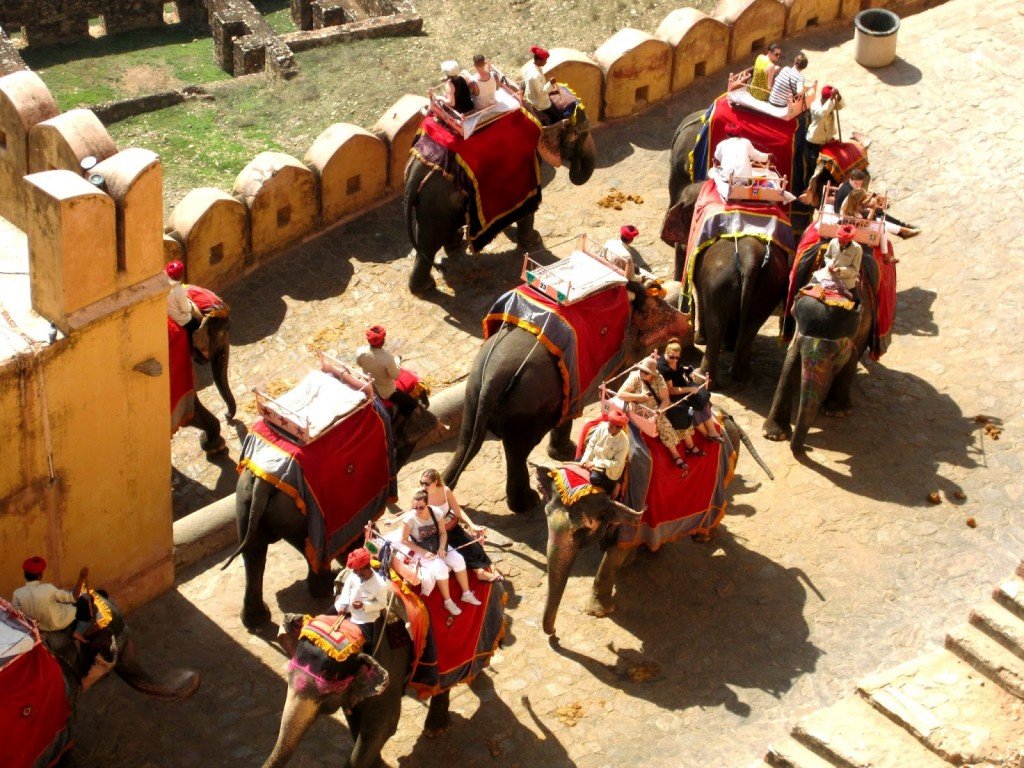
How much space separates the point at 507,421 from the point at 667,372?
50.5 inches

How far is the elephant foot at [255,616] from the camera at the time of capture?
1270 cm

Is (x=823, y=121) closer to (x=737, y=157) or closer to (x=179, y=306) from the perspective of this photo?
(x=737, y=157)

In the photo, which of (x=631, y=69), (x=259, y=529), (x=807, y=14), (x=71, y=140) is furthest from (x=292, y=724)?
(x=807, y=14)

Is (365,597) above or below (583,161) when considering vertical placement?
below

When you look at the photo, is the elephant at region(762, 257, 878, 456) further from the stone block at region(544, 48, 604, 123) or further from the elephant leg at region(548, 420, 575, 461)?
the stone block at region(544, 48, 604, 123)

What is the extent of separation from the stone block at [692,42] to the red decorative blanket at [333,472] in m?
7.80

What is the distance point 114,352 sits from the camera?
11.9 meters

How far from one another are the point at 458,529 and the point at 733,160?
489 cm

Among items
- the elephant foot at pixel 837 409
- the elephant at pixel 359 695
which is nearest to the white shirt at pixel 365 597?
the elephant at pixel 359 695

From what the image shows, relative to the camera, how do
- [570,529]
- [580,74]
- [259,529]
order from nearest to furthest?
[570,529] < [259,529] < [580,74]

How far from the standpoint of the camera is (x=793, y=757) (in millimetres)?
11281

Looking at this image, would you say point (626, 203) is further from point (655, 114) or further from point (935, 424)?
point (935, 424)

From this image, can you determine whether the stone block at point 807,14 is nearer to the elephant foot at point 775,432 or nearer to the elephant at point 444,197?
the elephant at point 444,197

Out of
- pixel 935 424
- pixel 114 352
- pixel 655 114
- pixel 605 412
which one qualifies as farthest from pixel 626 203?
pixel 114 352
